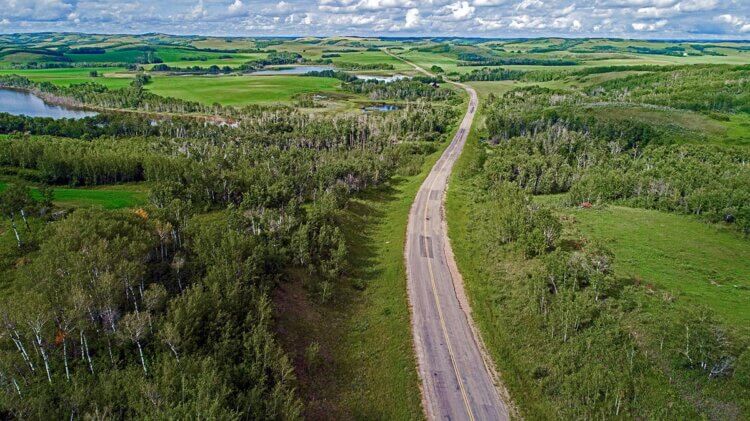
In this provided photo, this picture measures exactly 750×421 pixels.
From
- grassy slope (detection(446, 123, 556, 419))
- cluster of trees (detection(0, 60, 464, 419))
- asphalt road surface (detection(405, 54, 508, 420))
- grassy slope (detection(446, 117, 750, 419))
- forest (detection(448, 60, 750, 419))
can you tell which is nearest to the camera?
cluster of trees (detection(0, 60, 464, 419))

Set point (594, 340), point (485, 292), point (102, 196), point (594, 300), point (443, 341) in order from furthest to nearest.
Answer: point (102, 196) < point (485, 292) < point (594, 300) < point (443, 341) < point (594, 340)

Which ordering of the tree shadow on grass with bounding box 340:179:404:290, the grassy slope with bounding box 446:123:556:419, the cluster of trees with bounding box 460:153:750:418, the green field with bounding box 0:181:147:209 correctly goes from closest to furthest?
the cluster of trees with bounding box 460:153:750:418 → the grassy slope with bounding box 446:123:556:419 → the tree shadow on grass with bounding box 340:179:404:290 → the green field with bounding box 0:181:147:209

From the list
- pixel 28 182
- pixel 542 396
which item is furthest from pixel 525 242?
pixel 28 182

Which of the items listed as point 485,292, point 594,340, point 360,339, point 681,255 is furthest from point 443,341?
point 681,255

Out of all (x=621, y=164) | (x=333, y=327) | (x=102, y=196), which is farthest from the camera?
(x=621, y=164)

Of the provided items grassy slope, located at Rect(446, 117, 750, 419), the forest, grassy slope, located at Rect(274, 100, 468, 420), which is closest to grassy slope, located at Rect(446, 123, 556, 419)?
grassy slope, located at Rect(446, 117, 750, 419)

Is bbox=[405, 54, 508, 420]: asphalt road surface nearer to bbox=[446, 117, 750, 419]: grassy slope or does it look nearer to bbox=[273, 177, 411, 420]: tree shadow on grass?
bbox=[446, 117, 750, 419]: grassy slope

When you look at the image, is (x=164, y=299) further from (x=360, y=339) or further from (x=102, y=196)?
(x=102, y=196)

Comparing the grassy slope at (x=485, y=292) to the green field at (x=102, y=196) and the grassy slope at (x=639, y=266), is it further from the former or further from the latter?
the green field at (x=102, y=196)
